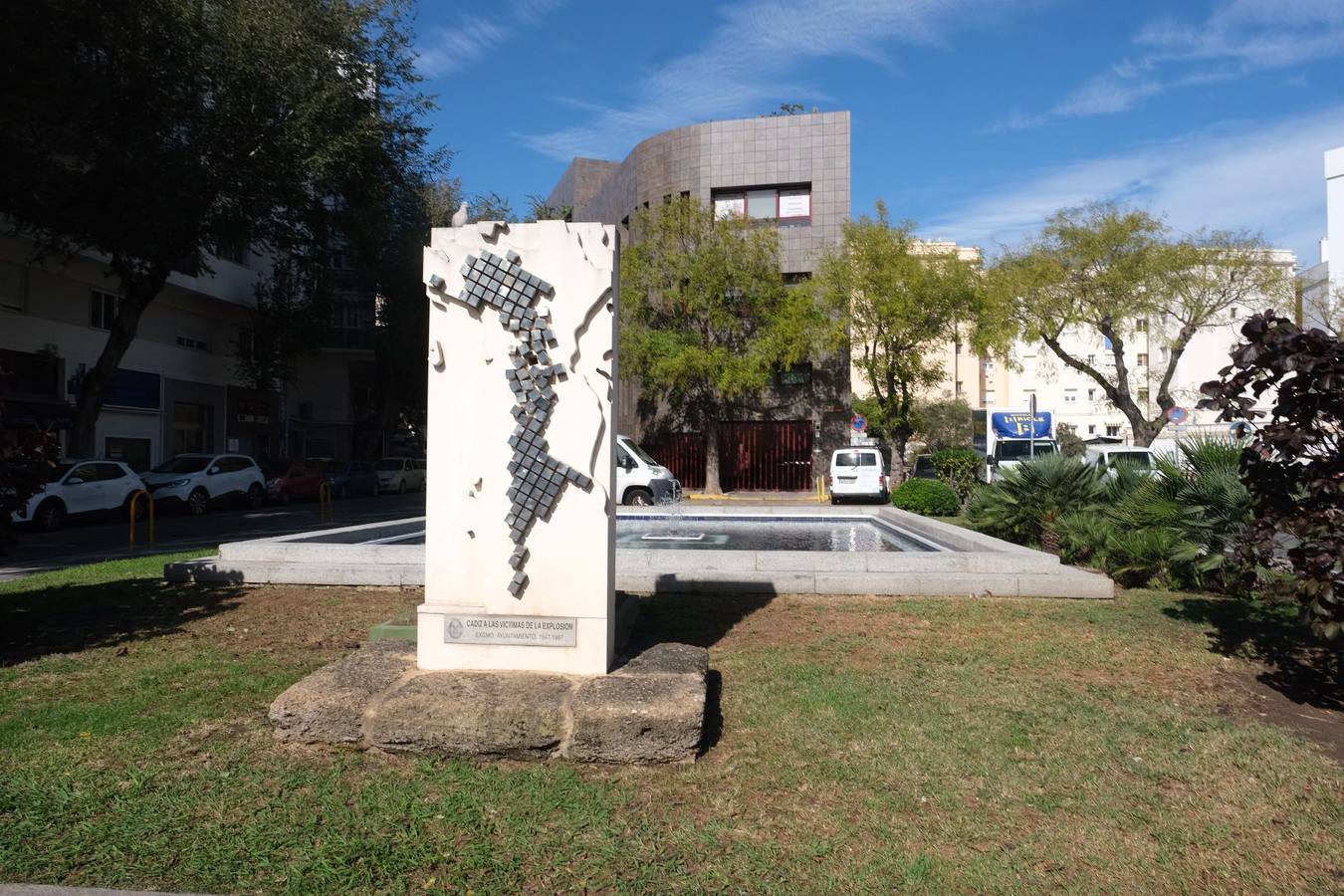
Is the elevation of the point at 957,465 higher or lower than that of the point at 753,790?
higher

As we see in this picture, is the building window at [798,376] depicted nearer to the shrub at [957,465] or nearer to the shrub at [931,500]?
the shrub at [957,465]

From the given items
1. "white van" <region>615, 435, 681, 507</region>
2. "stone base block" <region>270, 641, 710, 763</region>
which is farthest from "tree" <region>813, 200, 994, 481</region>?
"stone base block" <region>270, 641, 710, 763</region>

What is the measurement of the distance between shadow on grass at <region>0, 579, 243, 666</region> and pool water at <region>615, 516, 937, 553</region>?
4387 mm

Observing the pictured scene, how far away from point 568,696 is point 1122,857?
255 centimetres

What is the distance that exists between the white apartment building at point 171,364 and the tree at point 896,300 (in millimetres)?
19102

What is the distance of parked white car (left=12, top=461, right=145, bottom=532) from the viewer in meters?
19.6

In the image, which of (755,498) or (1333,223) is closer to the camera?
(755,498)

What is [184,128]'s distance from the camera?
21.8 meters

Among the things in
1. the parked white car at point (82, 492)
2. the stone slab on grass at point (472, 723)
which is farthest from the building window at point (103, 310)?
the stone slab on grass at point (472, 723)

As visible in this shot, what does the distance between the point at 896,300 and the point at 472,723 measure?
2836 centimetres

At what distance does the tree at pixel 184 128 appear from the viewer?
718 inches

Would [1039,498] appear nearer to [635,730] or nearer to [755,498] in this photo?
[635,730]

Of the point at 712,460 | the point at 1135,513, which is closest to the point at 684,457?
the point at 712,460

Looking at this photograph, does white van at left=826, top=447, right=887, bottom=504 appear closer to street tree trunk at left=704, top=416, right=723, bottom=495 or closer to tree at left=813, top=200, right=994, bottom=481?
tree at left=813, top=200, right=994, bottom=481
